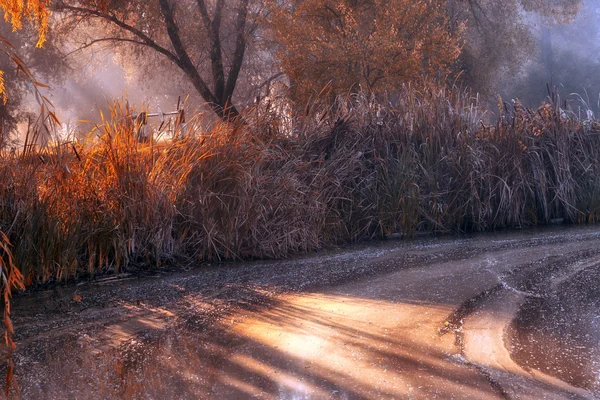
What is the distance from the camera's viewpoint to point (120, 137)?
7082mm

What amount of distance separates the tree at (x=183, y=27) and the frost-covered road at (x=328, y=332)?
11759mm

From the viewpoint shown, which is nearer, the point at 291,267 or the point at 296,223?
the point at 291,267

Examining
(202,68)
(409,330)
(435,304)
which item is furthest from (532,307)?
(202,68)

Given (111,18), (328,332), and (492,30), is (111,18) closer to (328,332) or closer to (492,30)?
(492,30)

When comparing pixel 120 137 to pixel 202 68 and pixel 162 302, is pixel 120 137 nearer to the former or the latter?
pixel 162 302

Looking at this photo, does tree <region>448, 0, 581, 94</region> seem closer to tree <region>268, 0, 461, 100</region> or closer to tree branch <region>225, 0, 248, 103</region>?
tree <region>268, 0, 461, 100</region>

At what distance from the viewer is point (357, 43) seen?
14.9 meters

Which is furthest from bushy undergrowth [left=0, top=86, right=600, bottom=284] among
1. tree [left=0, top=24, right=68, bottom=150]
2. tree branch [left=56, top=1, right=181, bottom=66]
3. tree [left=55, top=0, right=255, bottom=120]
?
tree [left=0, top=24, right=68, bottom=150]

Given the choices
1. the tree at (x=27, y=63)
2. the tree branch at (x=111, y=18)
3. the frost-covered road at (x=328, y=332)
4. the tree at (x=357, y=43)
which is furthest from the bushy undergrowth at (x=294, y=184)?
the tree at (x=27, y=63)

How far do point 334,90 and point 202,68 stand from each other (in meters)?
7.44

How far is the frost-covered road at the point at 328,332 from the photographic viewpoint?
336cm

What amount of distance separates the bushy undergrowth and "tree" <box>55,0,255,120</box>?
8.62 metres

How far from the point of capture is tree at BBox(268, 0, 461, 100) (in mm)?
14891

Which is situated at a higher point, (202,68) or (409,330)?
(202,68)
